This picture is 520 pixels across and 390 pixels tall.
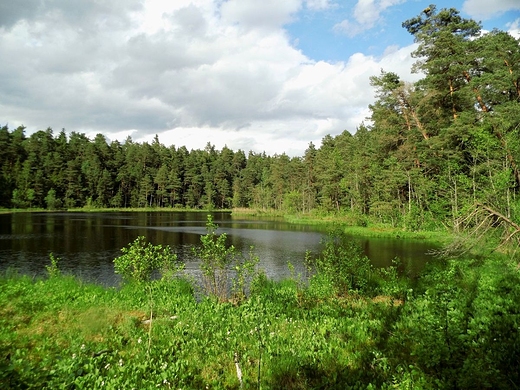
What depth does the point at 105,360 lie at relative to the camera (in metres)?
5.74

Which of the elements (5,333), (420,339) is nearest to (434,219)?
(420,339)

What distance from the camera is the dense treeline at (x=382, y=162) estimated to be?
→ 24.6 metres

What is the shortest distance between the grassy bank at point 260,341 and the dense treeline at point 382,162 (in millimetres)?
5329

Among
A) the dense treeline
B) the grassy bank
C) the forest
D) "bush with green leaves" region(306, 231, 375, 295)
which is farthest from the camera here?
the dense treeline

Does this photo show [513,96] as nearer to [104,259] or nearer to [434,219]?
[434,219]

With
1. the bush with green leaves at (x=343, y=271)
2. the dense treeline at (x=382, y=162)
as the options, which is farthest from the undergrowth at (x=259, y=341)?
the dense treeline at (x=382, y=162)

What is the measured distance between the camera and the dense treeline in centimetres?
2459

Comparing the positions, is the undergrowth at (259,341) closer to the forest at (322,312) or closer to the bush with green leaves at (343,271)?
the forest at (322,312)

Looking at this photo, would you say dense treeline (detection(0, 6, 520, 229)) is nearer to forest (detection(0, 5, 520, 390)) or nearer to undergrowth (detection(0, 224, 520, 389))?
forest (detection(0, 5, 520, 390))

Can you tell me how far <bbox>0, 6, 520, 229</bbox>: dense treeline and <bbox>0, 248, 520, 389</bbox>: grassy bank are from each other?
5329mm

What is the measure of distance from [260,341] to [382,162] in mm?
47378

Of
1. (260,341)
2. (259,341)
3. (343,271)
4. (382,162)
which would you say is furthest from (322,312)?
(382,162)

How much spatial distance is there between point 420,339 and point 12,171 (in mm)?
104522

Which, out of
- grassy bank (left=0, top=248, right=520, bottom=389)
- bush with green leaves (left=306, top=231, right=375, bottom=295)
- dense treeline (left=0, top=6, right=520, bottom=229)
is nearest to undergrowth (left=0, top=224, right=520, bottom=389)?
grassy bank (left=0, top=248, right=520, bottom=389)
